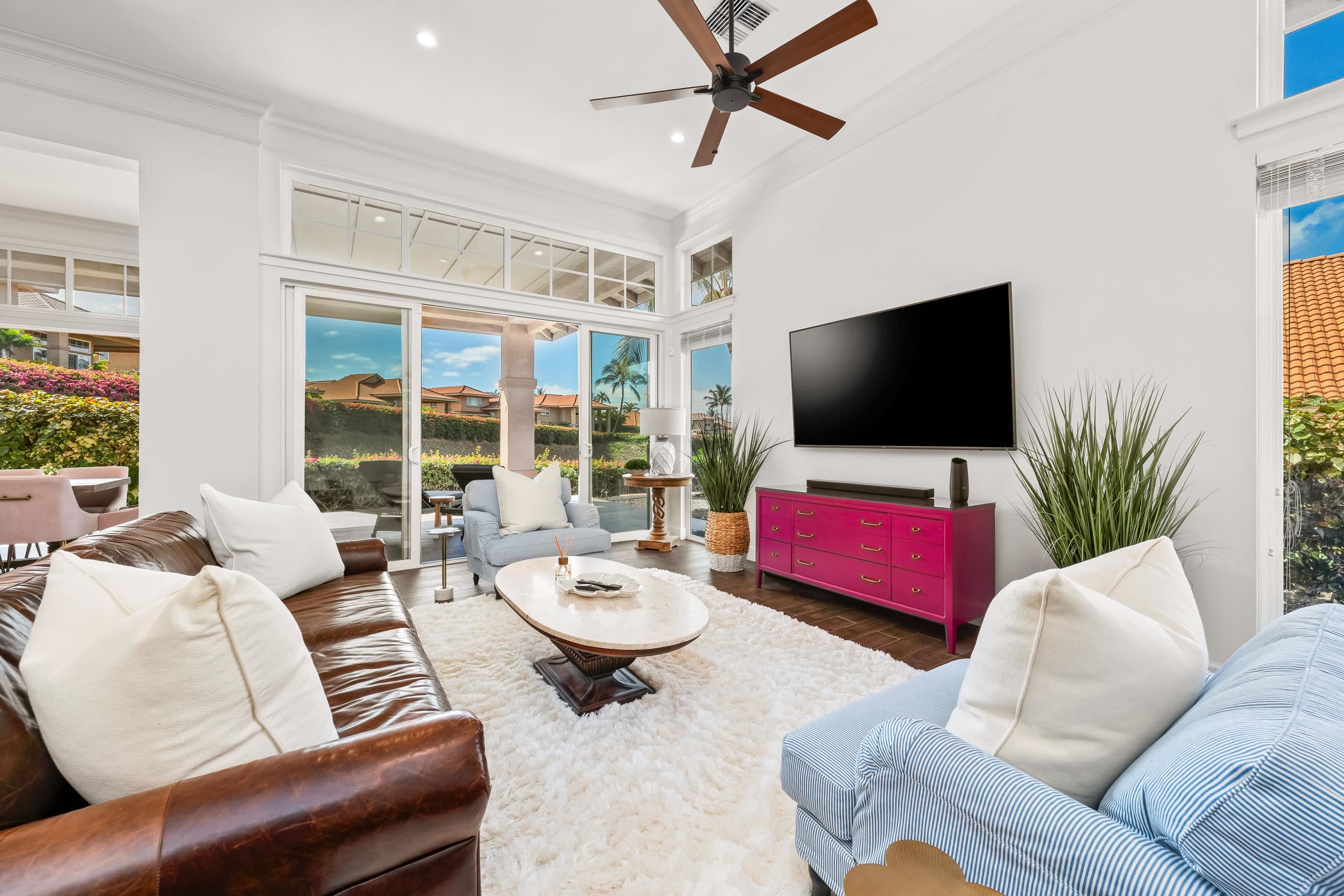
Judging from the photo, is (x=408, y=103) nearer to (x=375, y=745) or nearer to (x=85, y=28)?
(x=85, y=28)

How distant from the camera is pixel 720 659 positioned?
8.11 feet

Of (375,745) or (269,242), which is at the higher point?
(269,242)

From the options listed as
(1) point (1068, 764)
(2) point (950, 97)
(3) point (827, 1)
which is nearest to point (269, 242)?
(3) point (827, 1)

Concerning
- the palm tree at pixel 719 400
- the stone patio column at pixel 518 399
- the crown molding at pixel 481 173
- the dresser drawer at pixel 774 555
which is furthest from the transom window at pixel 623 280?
the dresser drawer at pixel 774 555

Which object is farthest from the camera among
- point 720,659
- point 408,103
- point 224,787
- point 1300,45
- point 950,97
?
point 408,103

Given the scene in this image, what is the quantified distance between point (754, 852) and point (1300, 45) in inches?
144

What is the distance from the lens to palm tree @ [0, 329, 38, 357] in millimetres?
4477

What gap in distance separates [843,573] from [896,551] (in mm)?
415

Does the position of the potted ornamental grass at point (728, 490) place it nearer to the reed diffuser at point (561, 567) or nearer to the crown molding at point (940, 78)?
the reed diffuser at point (561, 567)

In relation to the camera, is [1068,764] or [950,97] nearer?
[1068,764]

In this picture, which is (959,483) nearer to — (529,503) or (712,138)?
(712,138)

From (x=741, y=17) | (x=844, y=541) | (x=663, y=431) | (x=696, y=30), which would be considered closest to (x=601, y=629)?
(x=844, y=541)

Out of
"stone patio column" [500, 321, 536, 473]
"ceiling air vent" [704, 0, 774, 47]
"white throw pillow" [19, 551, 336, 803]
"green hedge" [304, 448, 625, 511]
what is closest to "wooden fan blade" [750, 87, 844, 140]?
"ceiling air vent" [704, 0, 774, 47]

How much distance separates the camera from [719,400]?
5293mm
